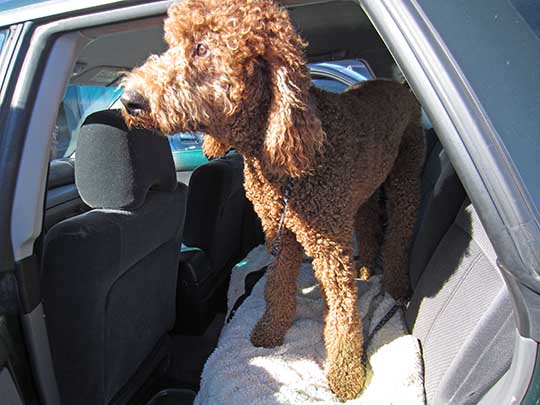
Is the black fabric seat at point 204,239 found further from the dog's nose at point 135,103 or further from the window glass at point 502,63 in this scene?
the window glass at point 502,63

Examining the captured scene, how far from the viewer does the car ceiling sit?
4.55ft

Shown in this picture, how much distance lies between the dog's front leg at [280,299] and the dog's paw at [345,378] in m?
0.31

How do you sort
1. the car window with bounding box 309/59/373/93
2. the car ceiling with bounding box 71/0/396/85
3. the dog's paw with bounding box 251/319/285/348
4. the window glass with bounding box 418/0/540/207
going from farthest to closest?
the car window with bounding box 309/59/373/93 → the dog's paw with bounding box 251/319/285/348 → the car ceiling with bounding box 71/0/396/85 → the window glass with bounding box 418/0/540/207

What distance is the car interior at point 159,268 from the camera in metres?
1.21

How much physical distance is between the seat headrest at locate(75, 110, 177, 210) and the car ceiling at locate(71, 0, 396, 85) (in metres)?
0.24

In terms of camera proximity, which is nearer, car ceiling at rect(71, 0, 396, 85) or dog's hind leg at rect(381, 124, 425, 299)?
car ceiling at rect(71, 0, 396, 85)

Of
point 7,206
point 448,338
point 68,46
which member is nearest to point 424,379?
point 448,338

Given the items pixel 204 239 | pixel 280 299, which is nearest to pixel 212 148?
pixel 204 239

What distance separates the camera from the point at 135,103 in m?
1.25

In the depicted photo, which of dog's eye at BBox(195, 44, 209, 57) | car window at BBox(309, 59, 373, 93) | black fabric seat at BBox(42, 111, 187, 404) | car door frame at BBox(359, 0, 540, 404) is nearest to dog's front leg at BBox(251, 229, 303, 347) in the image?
black fabric seat at BBox(42, 111, 187, 404)

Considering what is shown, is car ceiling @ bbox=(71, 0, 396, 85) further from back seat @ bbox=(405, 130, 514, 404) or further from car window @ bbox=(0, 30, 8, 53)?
back seat @ bbox=(405, 130, 514, 404)

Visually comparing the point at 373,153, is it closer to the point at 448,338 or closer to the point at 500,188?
the point at 448,338

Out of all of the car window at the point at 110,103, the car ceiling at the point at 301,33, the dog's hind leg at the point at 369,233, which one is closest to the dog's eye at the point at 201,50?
the car ceiling at the point at 301,33

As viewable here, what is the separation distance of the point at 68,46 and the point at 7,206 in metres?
0.43
